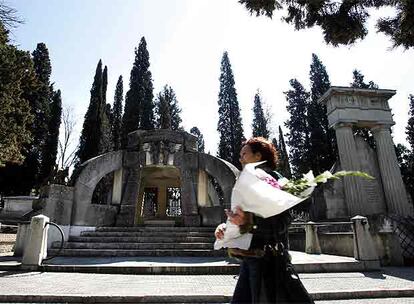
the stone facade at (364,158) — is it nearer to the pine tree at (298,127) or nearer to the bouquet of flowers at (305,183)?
the bouquet of flowers at (305,183)

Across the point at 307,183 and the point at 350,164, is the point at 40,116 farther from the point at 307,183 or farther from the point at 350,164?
the point at 307,183

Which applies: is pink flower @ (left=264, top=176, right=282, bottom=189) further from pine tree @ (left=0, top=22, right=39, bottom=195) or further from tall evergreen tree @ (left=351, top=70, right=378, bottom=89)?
tall evergreen tree @ (left=351, top=70, right=378, bottom=89)

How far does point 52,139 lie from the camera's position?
33000mm

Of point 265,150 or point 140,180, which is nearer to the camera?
point 265,150

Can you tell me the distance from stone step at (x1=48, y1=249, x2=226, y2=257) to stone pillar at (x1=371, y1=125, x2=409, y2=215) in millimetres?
9460

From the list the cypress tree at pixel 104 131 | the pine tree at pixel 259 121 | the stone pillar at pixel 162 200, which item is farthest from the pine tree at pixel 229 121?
the stone pillar at pixel 162 200

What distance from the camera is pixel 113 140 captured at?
122 feet

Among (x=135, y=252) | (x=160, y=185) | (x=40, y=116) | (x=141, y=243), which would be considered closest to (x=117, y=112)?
(x=40, y=116)

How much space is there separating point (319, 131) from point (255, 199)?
30.4 m

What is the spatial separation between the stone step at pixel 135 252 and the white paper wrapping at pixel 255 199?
7590 millimetres

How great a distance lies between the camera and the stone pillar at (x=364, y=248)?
7.79 m

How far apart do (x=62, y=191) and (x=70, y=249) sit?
2136 mm

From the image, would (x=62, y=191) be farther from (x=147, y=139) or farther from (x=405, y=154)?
(x=405, y=154)

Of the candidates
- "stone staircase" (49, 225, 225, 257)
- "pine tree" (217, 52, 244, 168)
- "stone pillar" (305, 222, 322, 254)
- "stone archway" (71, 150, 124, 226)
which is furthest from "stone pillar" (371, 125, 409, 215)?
"pine tree" (217, 52, 244, 168)
